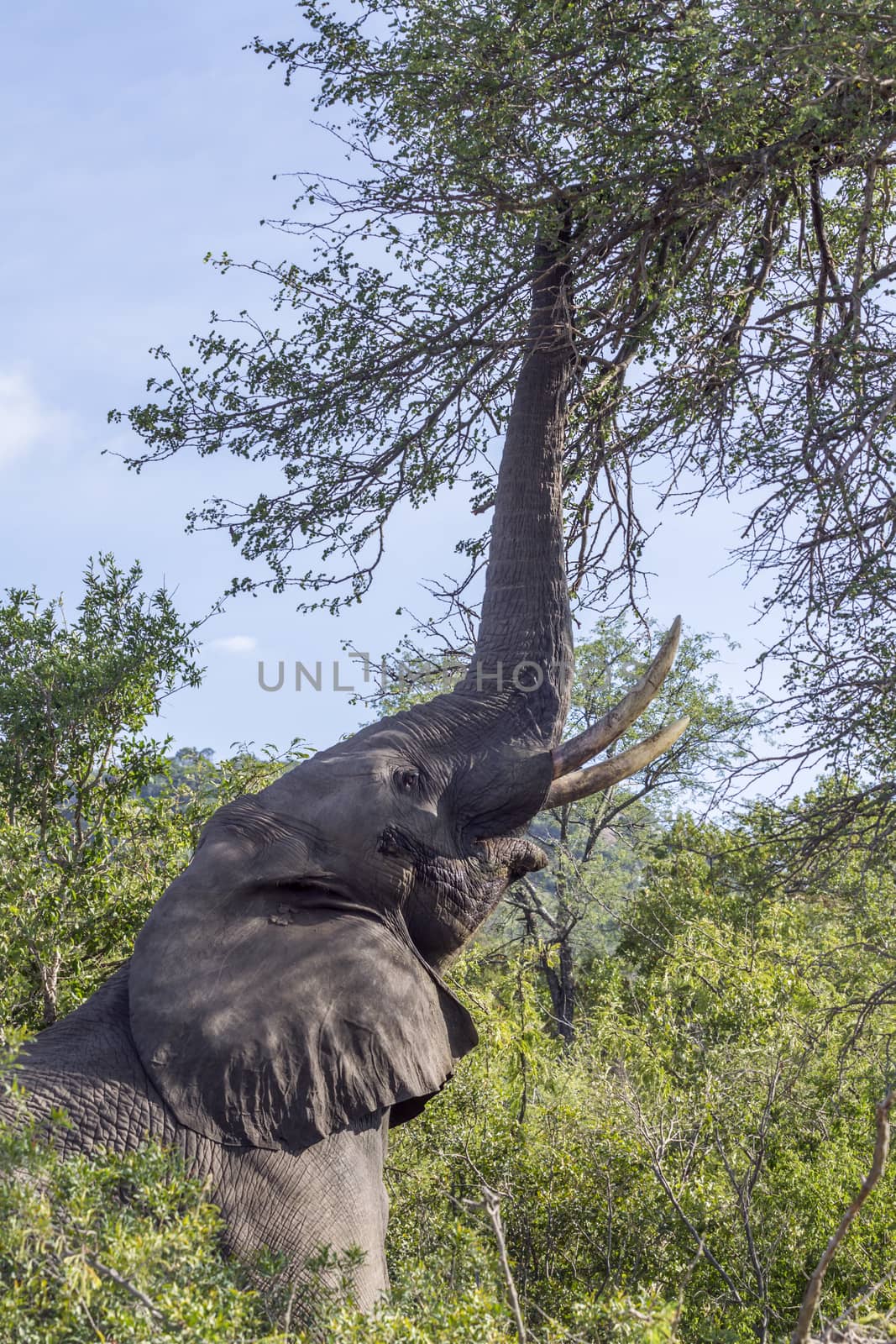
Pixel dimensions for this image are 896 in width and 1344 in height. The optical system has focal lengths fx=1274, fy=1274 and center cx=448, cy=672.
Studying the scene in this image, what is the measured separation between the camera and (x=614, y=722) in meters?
4.50

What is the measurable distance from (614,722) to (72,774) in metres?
3.60

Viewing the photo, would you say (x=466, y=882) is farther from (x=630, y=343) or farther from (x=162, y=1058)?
(x=630, y=343)

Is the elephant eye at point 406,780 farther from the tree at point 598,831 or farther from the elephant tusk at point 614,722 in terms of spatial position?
the tree at point 598,831

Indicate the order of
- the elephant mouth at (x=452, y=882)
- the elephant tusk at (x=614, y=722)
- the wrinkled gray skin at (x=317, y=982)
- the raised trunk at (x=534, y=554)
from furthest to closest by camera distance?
the raised trunk at (x=534, y=554) < the elephant tusk at (x=614, y=722) < the elephant mouth at (x=452, y=882) < the wrinkled gray skin at (x=317, y=982)

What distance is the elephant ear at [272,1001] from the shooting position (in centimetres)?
368

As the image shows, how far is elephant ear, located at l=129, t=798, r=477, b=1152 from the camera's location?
12.1 feet

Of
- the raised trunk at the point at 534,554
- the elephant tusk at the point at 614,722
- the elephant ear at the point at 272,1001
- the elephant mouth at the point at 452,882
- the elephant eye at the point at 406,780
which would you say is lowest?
the elephant ear at the point at 272,1001

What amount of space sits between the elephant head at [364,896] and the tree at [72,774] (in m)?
2.40

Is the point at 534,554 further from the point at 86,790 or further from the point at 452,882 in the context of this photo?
the point at 86,790

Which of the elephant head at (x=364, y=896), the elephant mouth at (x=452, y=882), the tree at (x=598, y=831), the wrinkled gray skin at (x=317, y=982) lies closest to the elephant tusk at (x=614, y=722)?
the elephant head at (x=364, y=896)

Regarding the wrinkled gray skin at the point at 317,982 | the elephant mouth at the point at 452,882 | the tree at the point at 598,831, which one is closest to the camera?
the wrinkled gray skin at the point at 317,982

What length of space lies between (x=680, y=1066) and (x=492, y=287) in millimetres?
4654

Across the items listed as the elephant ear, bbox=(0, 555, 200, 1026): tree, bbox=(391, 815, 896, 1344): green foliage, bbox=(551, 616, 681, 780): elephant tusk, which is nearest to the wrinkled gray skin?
the elephant ear

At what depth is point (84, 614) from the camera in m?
7.16
